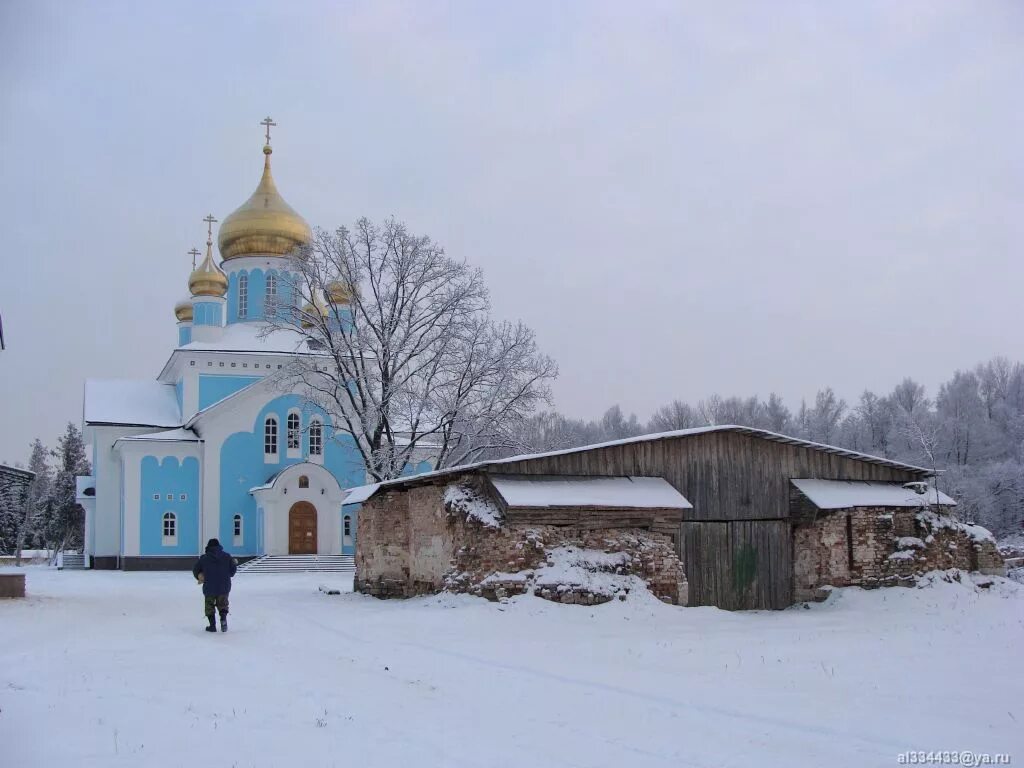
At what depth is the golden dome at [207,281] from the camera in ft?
145

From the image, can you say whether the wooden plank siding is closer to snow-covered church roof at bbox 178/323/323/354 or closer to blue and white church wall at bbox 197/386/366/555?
blue and white church wall at bbox 197/386/366/555

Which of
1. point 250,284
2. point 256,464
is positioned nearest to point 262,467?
point 256,464

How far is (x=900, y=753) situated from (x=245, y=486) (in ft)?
114

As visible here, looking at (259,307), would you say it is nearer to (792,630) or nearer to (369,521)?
(369,521)

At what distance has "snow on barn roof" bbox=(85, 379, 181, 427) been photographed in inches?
1636

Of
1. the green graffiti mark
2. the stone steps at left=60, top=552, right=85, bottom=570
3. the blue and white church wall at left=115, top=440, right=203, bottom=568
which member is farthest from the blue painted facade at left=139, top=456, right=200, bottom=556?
the green graffiti mark

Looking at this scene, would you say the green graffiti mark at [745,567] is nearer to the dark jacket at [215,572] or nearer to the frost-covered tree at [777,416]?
the dark jacket at [215,572]

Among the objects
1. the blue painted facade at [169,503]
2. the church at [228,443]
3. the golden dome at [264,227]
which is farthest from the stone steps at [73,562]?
the golden dome at [264,227]

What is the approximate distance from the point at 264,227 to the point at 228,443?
9243mm

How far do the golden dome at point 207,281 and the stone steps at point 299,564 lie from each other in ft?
41.2

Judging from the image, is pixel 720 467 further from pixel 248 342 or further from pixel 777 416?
pixel 777 416

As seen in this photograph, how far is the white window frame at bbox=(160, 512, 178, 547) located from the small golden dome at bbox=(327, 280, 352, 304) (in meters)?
10.9

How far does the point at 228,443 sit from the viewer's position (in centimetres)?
3962

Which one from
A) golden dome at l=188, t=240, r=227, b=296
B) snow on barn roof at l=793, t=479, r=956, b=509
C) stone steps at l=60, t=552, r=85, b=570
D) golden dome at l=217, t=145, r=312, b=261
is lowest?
stone steps at l=60, t=552, r=85, b=570
